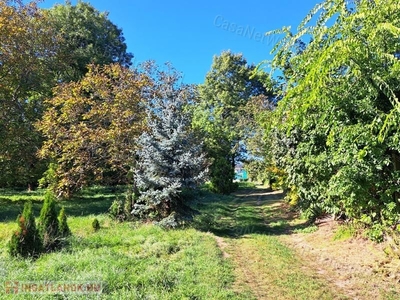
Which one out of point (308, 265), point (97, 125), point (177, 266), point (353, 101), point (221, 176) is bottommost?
point (308, 265)

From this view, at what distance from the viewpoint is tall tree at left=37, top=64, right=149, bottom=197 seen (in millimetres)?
10188

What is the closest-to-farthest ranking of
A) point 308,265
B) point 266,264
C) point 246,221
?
point 266,264, point 308,265, point 246,221

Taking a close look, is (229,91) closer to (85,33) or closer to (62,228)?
(85,33)

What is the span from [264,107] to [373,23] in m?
17.7

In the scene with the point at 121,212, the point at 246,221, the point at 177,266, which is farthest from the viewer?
the point at 246,221

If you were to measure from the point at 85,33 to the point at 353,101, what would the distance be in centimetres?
2056

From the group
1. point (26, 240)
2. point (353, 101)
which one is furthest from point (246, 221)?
point (26, 240)

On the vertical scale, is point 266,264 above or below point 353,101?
below

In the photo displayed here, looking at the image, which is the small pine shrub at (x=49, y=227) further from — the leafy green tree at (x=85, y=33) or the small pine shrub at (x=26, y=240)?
the leafy green tree at (x=85, y=33)

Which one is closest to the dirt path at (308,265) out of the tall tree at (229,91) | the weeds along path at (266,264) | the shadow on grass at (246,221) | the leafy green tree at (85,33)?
the weeds along path at (266,264)

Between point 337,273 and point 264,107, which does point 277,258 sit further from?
point 264,107

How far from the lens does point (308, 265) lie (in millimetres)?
5660

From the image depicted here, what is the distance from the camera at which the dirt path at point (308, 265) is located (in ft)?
14.3

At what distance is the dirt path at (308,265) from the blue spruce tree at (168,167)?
1.70 metres
